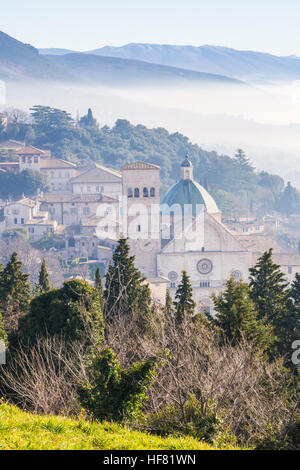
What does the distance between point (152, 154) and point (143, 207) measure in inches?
3158

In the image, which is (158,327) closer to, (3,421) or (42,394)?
(42,394)

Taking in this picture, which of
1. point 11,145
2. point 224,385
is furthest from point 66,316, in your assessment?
point 11,145

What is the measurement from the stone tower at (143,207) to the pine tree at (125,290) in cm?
3082

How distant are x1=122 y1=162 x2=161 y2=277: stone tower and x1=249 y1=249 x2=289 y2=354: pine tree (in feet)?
108

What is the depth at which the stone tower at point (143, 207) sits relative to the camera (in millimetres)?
61469

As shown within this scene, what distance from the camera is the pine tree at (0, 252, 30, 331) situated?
88.4ft

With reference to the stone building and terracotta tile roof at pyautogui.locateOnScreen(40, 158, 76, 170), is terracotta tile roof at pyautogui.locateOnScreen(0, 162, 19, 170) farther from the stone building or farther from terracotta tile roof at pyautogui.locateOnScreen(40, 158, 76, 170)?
the stone building

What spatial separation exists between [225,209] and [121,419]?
10319cm

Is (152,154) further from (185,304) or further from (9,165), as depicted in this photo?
(185,304)

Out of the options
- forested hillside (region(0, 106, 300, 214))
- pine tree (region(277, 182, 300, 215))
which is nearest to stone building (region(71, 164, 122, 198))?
forested hillside (region(0, 106, 300, 214))

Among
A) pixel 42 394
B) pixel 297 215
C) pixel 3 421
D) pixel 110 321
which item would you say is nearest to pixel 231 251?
pixel 110 321

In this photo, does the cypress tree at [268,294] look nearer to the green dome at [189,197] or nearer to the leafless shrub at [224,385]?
the leafless shrub at [224,385]

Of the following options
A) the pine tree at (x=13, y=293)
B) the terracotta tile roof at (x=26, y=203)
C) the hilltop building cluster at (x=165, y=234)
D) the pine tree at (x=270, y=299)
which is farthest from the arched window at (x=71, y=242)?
the pine tree at (x=270, y=299)

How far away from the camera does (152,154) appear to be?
14125 cm
